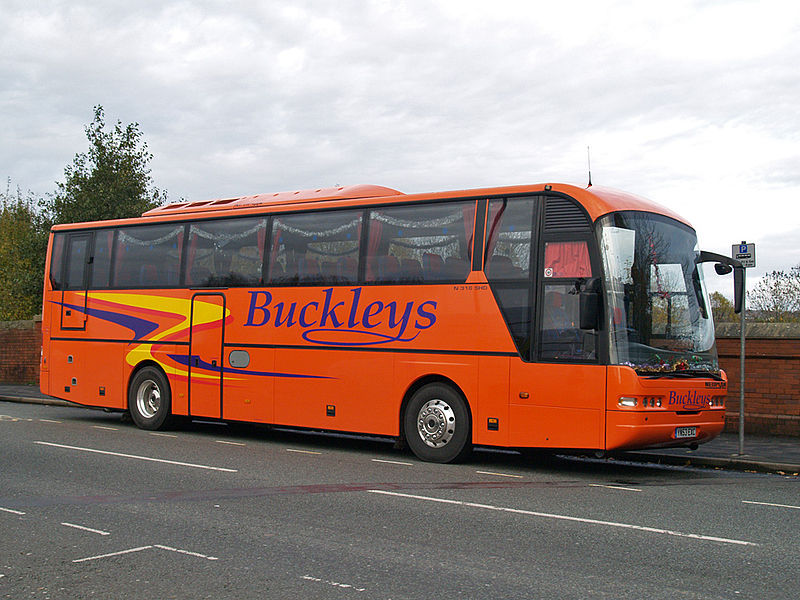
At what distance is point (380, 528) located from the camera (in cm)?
755

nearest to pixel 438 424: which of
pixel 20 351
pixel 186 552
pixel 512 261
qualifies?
pixel 512 261

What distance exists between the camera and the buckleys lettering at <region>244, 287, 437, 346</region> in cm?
1240

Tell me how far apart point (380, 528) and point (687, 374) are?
5.18 metres

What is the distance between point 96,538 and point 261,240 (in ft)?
25.4

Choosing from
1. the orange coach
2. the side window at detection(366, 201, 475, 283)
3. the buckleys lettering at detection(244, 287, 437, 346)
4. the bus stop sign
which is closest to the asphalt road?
the orange coach

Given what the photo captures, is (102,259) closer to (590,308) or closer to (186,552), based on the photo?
(590,308)

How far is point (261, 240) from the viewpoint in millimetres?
14297

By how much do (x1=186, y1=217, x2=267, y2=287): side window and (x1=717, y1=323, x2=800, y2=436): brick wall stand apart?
7.98m

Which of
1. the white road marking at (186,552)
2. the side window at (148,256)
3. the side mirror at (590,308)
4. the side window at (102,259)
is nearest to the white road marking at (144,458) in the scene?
the side window at (148,256)

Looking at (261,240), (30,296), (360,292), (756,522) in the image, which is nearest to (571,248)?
(360,292)

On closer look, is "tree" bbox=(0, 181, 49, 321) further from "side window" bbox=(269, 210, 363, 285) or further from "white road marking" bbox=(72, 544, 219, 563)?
"white road marking" bbox=(72, 544, 219, 563)

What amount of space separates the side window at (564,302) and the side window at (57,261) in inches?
401

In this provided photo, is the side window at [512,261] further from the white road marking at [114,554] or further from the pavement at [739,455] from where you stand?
the white road marking at [114,554]

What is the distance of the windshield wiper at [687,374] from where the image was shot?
422 inches
